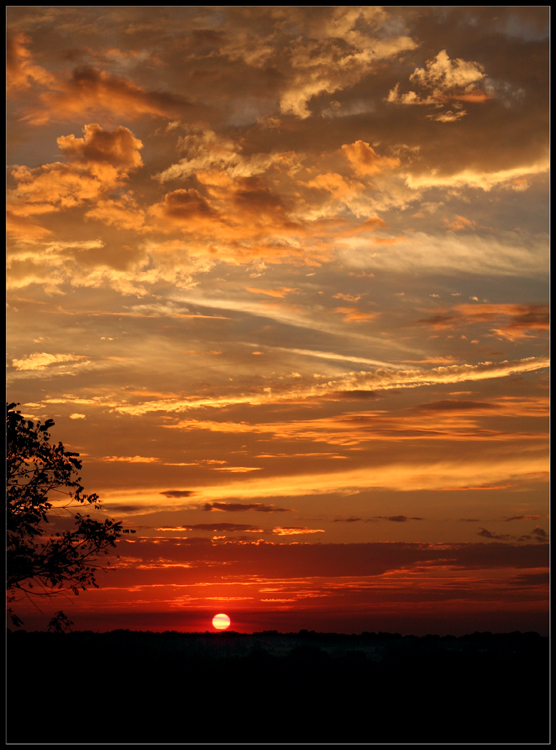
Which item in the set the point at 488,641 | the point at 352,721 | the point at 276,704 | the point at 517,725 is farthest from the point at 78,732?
the point at 488,641

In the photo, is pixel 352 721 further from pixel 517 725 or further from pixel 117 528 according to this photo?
pixel 117 528

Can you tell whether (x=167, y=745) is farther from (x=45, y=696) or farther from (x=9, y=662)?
(x=9, y=662)

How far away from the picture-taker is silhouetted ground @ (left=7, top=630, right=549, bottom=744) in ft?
73.4

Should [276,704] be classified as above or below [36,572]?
below

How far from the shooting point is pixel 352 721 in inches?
942

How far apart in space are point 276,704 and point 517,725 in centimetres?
869

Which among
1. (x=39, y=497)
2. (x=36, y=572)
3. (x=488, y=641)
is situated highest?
(x=39, y=497)

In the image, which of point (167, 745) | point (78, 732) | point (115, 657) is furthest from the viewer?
point (115, 657)

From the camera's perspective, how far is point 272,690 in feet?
90.4

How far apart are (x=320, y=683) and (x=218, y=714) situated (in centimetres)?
557

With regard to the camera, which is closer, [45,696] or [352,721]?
Result: [352,721]

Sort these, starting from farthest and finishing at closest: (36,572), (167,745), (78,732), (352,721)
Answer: (36,572)
(352,721)
(78,732)
(167,745)

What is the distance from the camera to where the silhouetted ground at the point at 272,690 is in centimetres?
2236

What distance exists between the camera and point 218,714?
2417 centimetres
